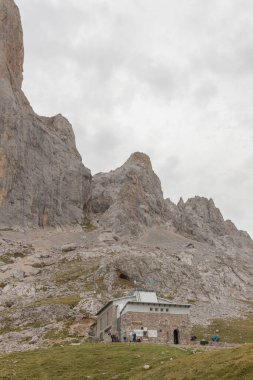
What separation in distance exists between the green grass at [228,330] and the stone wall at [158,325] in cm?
1355

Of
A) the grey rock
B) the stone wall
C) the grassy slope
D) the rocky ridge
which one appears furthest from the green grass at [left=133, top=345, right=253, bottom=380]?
the grey rock

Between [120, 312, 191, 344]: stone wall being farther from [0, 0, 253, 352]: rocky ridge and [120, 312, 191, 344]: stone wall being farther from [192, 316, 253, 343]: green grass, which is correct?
[192, 316, 253, 343]: green grass

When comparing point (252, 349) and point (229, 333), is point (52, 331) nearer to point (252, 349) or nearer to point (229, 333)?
point (229, 333)

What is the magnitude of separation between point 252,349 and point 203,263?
123518 mm

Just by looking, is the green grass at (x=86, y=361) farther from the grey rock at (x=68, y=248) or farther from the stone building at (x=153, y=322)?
the grey rock at (x=68, y=248)

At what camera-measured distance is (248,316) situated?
108938 millimetres

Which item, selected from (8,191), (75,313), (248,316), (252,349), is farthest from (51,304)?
(8,191)

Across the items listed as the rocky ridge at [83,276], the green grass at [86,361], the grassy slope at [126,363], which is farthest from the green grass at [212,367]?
the rocky ridge at [83,276]

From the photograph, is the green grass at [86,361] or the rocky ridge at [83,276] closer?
the green grass at [86,361]

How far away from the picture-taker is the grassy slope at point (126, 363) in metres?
32.0

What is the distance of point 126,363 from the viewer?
44.4m

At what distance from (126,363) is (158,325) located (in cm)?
2464

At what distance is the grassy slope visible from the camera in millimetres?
32000

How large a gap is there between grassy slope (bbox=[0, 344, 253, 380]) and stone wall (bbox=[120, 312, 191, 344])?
12646 millimetres
